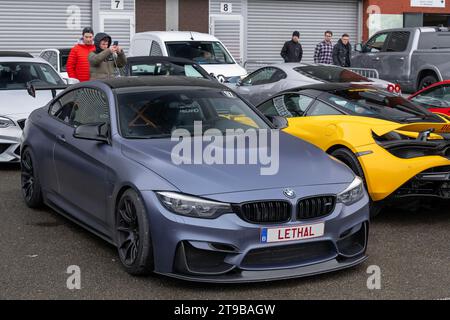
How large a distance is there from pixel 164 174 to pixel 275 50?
21.3 meters

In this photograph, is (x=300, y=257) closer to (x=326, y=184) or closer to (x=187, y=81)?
(x=326, y=184)

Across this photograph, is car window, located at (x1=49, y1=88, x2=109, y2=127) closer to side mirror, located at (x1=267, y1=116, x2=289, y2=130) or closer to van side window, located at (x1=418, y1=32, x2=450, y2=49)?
side mirror, located at (x1=267, y1=116, x2=289, y2=130)

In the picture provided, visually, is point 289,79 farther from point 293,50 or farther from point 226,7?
point 226,7

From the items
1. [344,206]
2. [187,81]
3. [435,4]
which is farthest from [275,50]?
[344,206]

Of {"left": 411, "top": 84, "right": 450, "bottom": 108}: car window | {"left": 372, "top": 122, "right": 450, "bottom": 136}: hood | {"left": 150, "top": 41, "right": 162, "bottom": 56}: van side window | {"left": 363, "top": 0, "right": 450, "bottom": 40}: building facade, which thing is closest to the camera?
{"left": 372, "top": 122, "right": 450, "bottom": 136}: hood

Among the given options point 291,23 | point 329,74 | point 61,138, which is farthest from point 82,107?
point 291,23

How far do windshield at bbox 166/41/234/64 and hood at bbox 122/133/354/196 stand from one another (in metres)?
11.1

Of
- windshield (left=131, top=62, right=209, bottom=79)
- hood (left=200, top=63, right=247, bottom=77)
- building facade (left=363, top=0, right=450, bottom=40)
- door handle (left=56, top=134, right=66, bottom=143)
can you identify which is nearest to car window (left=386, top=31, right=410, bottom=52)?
hood (left=200, top=63, right=247, bottom=77)

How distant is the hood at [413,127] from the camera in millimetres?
7074

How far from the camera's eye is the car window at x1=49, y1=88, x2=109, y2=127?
6.57 m

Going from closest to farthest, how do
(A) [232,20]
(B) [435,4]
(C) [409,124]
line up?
1. (C) [409,124]
2. (A) [232,20]
3. (B) [435,4]

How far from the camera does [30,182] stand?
298 inches

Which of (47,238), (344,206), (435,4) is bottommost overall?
(47,238)
